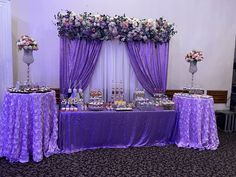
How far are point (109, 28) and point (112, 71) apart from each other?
800 millimetres

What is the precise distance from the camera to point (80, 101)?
394 cm

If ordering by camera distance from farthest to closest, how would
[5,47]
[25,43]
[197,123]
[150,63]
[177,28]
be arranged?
[177,28] < [150,63] < [197,123] < [5,47] < [25,43]

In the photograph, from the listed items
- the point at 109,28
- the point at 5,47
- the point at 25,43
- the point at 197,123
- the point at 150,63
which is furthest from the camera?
the point at 150,63

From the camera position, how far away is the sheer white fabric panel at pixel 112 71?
437 centimetres

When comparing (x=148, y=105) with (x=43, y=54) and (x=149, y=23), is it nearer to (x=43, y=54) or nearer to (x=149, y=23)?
(x=149, y=23)

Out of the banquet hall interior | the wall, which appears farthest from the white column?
the wall

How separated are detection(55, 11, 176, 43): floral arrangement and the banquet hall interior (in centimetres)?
2

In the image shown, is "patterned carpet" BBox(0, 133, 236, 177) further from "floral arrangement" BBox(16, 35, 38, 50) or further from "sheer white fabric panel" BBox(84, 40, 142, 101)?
"floral arrangement" BBox(16, 35, 38, 50)

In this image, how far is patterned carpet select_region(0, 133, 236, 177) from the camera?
305cm

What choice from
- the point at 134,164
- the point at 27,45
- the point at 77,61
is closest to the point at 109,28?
the point at 77,61

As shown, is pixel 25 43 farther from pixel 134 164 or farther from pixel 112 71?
pixel 134 164

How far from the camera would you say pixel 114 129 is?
3887mm

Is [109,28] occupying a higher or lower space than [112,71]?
higher

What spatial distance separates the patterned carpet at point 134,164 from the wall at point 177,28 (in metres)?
1.67
